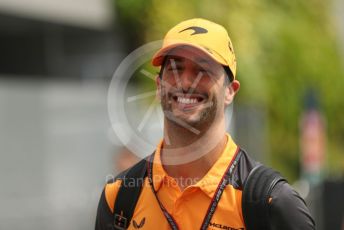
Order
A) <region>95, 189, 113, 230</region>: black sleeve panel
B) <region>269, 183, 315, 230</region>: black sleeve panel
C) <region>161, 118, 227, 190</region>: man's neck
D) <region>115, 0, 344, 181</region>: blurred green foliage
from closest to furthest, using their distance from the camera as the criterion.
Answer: <region>269, 183, 315, 230</region>: black sleeve panel, <region>161, 118, 227, 190</region>: man's neck, <region>95, 189, 113, 230</region>: black sleeve panel, <region>115, 0, 344, 181</region>: blurred green foliage

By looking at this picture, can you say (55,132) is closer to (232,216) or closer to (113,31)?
(113,31)

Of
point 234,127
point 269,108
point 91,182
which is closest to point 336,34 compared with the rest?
point 269,108

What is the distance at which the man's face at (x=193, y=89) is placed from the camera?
3604 millimetres

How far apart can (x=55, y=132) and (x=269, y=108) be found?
791 centimetres

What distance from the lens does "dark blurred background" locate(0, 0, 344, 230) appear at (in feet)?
44.0

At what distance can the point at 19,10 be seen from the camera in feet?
48.1

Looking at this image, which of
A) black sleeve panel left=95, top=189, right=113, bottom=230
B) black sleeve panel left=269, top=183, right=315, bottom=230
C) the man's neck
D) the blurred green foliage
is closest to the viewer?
black sleeve panel left=269, top=183, right=315, bottom=230

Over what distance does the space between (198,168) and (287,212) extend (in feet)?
1.74

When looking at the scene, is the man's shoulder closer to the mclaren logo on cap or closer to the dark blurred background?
the mclaren logo on cap

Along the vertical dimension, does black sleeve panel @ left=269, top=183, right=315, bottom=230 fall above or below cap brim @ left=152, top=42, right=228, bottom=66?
below

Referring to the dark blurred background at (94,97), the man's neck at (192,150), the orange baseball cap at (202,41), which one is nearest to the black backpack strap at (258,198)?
the man's neck at (192,150)

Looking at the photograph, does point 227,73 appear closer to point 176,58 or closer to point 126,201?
point 176,58

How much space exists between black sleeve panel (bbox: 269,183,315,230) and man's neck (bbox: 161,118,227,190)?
404 millimetres

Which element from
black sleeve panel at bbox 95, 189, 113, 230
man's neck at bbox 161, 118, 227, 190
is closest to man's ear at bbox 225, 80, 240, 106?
man's neck at bbox 161, 118, 227, 190
